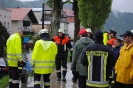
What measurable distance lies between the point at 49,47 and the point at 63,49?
319 centimetres

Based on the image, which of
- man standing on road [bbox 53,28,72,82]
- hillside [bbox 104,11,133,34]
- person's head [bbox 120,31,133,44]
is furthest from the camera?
hillside [bbox 104,11,133,34]

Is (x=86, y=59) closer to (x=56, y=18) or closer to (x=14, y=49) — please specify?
(x=14, y=49)

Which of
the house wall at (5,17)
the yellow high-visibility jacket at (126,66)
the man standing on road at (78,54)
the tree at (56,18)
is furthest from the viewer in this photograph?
the house wall at (5,17)

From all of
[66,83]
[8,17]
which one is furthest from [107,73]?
[8,17]

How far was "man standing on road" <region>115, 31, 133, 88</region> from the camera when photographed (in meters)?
7.16

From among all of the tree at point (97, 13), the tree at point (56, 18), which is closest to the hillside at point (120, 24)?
the tree at point (97, 13)

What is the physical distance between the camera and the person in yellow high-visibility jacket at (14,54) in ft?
31.5

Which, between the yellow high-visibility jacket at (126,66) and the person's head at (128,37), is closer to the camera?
the yellow high-visibility jacket at (126,66)

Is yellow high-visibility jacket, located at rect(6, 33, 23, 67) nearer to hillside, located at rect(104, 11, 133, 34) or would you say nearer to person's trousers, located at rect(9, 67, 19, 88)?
person's trousers, located at rect(9, 67, 19, 88)

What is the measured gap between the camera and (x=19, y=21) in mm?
67438

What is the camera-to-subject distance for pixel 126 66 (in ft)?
23.6

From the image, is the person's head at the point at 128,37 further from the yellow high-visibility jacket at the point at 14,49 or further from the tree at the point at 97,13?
the tree at the point at 97,13

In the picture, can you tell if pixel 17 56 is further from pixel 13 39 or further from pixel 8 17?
pixel 8 17

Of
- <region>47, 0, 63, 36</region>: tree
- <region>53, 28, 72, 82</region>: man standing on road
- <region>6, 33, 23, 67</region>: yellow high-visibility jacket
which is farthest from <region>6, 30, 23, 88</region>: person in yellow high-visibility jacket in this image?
<region>47, 0, 63, 36</region>: tree
